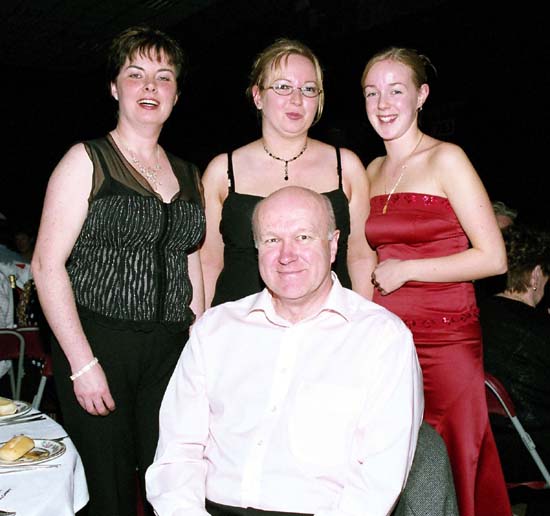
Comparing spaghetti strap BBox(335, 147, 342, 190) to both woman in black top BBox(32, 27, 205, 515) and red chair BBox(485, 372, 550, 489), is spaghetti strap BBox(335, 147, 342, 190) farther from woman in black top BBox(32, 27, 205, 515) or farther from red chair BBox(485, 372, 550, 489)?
red chair BBox(485, 372, 550, 489)

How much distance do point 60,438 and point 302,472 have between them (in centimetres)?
57

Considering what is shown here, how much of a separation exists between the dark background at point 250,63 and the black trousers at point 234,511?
3.15m

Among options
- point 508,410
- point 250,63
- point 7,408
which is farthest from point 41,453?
point 250,63

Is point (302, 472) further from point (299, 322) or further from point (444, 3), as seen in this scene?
point (444, 3)

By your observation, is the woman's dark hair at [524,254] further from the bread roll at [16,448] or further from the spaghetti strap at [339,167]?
the bread roll at [16,448]

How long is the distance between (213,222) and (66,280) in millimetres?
669

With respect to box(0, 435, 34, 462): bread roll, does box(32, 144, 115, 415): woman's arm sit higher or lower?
higher

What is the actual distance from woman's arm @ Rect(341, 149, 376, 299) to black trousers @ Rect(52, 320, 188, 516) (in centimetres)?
78

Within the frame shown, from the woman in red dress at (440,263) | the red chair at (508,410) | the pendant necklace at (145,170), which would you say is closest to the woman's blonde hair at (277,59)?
the woman in red dress at (440,263)

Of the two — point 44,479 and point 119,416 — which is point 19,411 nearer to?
point 119,416

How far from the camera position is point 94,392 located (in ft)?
6.21

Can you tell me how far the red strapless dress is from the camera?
7.38ft

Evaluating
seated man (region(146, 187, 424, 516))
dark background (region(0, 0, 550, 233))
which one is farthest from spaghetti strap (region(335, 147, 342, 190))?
dark background (region(0, 0, 550, 233))

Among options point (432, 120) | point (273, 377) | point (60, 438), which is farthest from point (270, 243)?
point (432, 120)
